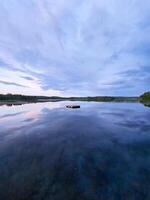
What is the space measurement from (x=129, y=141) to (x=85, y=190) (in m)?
7.61

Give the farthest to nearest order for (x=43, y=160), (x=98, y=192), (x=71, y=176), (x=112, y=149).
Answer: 1. (x=112, y=149)
2. (x=43, y=160)
3. (x=71, y=176)
4. (x=98, y=192)

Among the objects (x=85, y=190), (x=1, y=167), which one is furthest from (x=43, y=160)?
(x=85, y=190)

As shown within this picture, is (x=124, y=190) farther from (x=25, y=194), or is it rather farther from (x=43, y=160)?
(x=43, y=160)

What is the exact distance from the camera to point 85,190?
20.7 ft

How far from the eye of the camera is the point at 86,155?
9.80m

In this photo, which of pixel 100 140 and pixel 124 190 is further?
pixel 100 140

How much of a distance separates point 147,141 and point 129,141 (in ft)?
4.98

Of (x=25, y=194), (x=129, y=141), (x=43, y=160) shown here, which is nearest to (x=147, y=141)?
(x=129, y=141)

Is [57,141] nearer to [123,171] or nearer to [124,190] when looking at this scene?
[123,171]

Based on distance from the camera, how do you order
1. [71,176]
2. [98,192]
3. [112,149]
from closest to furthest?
1. [98,192]
2. [71,176]
3. [112,149]

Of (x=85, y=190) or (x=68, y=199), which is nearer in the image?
(x=68, y=199)

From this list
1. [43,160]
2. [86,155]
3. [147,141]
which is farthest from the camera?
[147,141]

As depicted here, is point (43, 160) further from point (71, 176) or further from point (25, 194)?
point (25, 194)

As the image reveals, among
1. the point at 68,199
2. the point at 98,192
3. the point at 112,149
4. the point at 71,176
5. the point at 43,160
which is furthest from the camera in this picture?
the point at 112,149
